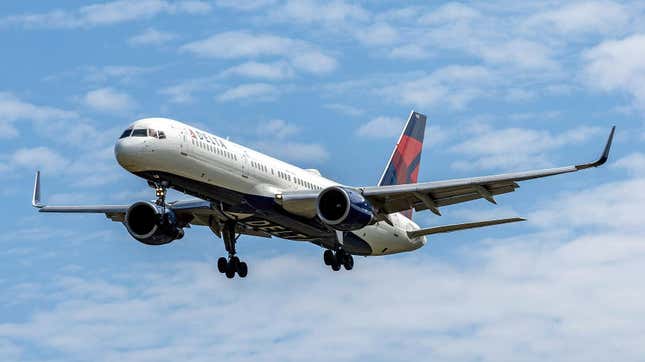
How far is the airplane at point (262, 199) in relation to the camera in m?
52.5

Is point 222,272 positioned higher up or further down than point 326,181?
further down

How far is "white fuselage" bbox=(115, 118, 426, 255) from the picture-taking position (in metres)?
51.9

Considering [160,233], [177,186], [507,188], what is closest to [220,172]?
[177,186]

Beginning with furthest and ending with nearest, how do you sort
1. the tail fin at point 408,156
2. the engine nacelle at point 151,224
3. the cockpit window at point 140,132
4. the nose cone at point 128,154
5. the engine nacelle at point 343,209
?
the tail fin at point 408,156, the engine nacelle at point 151,224, the engine nacelle at point 343,209, the cockpit window at point 140,132, the nose cone at point 128,154

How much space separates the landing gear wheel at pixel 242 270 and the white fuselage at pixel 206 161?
2.33 meters

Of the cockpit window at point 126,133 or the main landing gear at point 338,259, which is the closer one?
the cockpit window at point 126,133

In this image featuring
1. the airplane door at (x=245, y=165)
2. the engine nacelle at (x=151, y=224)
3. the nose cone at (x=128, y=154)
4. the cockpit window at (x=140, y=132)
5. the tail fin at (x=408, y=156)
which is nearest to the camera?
the nose cone at (x=128, y=154)

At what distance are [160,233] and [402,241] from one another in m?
11.2

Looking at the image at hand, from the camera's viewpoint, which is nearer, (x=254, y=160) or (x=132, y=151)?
(x=132, y=151)

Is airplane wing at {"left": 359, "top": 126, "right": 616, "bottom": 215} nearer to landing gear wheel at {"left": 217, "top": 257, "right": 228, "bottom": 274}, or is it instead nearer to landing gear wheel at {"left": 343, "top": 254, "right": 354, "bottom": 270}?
landing gear wheel at {"left": 343, "top": 254, "right": 354, "bottom": 270}

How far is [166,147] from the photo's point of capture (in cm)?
5209

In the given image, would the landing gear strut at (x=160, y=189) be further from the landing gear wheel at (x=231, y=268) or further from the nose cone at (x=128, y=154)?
the landing gear wheel at (x=231, y=268)

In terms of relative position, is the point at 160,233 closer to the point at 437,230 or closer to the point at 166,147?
the point at 166,147

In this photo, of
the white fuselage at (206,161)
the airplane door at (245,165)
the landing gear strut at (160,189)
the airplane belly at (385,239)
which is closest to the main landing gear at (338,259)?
the airplane belly at (385,239)
